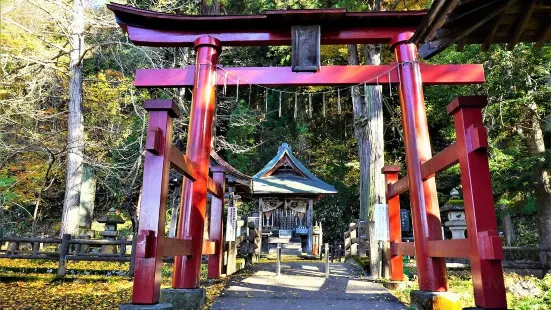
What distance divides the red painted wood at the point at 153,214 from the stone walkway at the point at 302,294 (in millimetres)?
1347

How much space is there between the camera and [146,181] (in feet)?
11.7

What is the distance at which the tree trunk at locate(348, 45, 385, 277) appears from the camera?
347 inches

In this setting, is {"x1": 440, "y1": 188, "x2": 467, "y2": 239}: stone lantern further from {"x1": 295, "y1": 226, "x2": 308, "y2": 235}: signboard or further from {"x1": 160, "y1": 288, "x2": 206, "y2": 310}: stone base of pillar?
{"x1": 160, "y1": 288, "x2": 206, "y2": 310}: stone base of pillar

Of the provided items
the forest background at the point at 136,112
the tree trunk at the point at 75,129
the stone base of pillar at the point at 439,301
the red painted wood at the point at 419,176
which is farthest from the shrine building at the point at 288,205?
the stone base of pillar at the point at 439,301

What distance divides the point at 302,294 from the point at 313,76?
343 cm

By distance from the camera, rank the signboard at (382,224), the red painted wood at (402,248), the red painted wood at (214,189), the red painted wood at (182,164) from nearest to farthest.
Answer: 1. the red painted wood at (182,164)
2. the red painted wood at (402,248)
3. the red painted wood at (214,189)
4. the signboard at (382,224)

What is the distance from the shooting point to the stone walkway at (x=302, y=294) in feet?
15.5

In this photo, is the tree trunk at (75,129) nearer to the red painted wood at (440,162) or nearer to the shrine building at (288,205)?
the shrine building at (288,205)

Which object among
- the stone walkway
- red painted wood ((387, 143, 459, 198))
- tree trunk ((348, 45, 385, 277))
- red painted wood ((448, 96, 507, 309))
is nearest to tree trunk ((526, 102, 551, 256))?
tree trunk ((348, 45, 385, 277))

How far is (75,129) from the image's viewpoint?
1157cm

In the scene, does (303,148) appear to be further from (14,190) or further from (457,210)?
(14,190)

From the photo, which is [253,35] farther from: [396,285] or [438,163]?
[396,285]

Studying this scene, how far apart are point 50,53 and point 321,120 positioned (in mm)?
14581

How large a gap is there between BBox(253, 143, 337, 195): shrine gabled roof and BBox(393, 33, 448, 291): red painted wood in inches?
409
